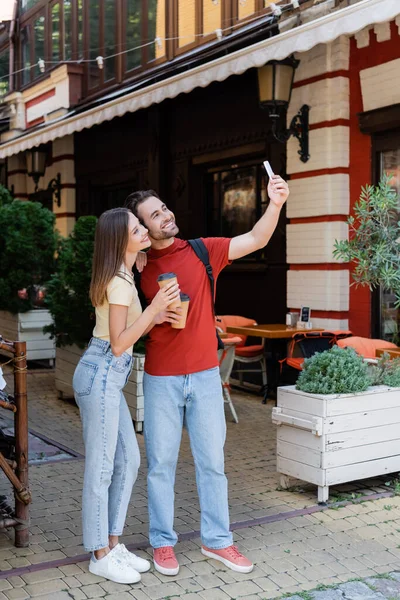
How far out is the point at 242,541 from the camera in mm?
4410

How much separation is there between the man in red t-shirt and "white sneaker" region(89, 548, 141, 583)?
19 cm

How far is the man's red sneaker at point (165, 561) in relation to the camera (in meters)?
3.94

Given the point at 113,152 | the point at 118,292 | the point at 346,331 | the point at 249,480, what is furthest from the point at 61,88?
the point at 118,292

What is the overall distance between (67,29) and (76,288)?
8289 millimetres

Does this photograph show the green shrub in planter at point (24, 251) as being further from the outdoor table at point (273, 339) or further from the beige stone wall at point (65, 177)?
the beige stone wall at point (65, 177)

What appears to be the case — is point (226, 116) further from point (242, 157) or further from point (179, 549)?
point (179, 549)

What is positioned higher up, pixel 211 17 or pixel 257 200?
pixel 211 17

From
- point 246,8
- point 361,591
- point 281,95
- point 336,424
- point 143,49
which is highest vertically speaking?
point 143,49

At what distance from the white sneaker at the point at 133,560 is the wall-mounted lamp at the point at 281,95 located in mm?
5786

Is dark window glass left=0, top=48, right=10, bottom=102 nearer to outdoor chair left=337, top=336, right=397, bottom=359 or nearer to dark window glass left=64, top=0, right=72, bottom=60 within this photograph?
dark window glass left=64, top=0, right=72, bottom=60

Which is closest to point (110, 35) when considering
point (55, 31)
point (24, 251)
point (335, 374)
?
point (55, 31)

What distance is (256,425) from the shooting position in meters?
7.62

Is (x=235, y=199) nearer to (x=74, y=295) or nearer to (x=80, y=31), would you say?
(x=74, y=295)

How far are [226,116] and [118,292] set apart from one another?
7.27m
